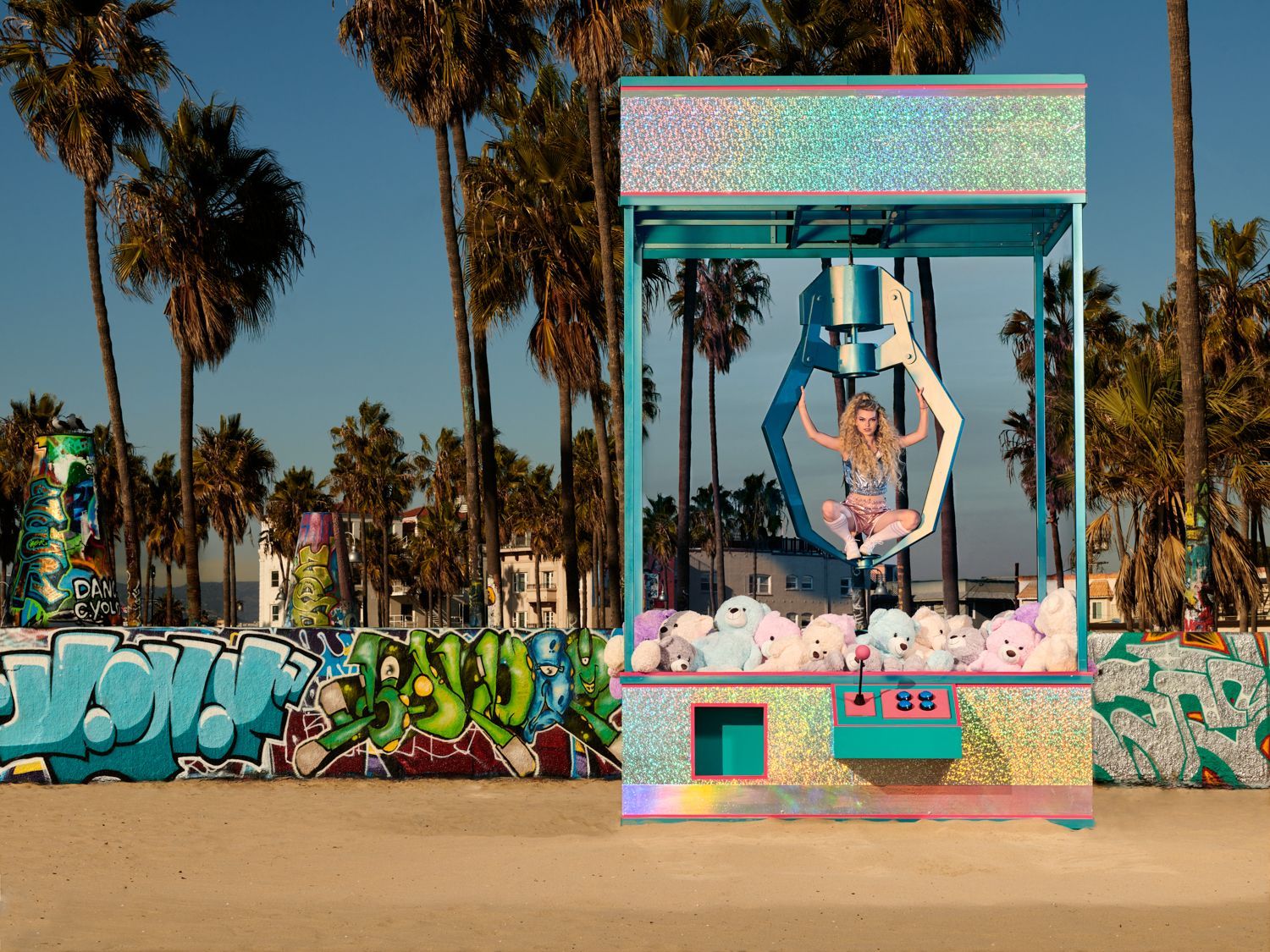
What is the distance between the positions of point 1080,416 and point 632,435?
12.1 ft

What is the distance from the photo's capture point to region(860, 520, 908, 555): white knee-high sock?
1230cm

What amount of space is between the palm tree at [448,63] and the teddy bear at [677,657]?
1329cm

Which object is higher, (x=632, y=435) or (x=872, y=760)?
(x=632, y=435)

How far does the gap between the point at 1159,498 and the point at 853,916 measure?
12.9m

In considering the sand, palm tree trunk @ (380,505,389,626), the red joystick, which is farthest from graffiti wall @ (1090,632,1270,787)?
palm tree trunk @ (380,505,389,626)

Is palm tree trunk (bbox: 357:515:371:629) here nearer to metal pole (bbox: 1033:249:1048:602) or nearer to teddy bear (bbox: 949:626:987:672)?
metal pole (bbox: 1033:249:1048:602)

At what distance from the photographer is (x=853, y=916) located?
313 inches

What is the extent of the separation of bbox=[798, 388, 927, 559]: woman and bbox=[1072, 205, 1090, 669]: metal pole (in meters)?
1.61

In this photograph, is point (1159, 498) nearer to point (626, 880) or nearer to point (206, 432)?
point (626, 880)

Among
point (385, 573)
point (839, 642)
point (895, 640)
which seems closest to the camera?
point (839, 642)

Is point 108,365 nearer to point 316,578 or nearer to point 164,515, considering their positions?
point 316,578

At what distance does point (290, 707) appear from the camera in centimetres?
1435

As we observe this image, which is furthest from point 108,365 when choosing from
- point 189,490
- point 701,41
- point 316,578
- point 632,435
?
point 632,435

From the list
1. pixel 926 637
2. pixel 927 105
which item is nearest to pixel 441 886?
pixel 926 637
